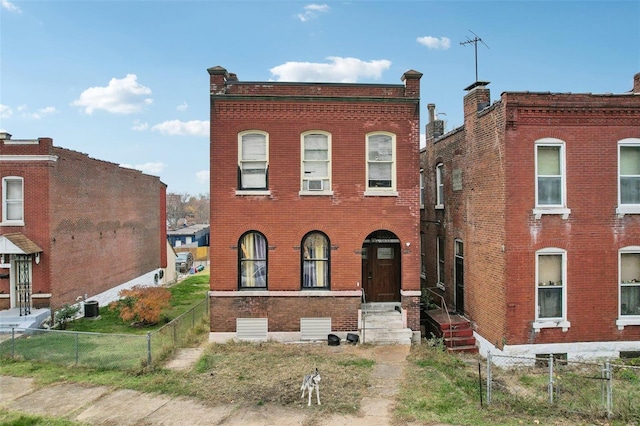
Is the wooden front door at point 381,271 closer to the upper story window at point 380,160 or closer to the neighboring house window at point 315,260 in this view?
the neighboring house window at point 315,260

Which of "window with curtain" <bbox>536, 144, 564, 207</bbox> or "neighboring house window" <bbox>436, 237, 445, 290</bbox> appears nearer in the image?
"window with curtain" <bbox>536, 144, 564, 207</bbox>

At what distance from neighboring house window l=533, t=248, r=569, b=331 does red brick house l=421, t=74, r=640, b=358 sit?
0.03 meters

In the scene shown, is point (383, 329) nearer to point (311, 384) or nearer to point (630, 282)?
point (311, 384)

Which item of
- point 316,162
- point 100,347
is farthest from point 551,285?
point 100,347

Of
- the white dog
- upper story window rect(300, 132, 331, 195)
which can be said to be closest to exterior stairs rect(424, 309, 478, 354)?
the white dog

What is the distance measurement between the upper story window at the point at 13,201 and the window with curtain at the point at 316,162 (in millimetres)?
12897

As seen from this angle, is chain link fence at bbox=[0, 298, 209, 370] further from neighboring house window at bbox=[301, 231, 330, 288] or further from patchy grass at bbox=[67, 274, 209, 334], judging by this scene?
neighboring house window at bbox=[301, 231, 330, 288]

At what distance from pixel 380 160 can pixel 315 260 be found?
14.0ft

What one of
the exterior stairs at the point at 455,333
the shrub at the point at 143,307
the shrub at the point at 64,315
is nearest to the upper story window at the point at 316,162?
A: the exterior stairs at the point at 455,333

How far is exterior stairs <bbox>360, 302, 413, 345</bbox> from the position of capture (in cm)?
1391

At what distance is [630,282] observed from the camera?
1288 centimetres

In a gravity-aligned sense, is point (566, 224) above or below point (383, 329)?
above

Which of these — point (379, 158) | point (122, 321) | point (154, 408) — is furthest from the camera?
point (122, 321)

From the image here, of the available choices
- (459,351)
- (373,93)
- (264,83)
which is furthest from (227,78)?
(459,351)
